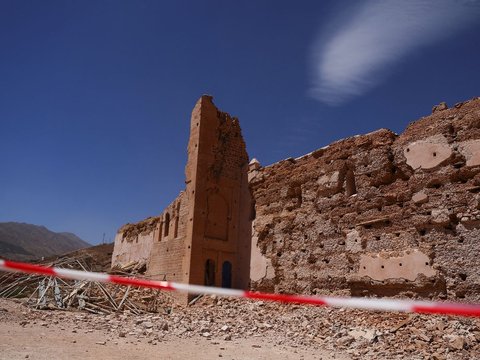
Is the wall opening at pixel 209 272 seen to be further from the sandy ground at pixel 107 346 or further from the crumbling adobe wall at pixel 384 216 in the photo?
the sandy ground at pixel 107 346

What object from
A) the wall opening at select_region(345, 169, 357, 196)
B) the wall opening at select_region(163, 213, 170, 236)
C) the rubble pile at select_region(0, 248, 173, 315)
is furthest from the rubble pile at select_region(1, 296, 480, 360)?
the wall opening at select_region(163, 213, 170, 236)

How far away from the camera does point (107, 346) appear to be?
757 centimetres

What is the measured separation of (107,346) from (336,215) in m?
7.01

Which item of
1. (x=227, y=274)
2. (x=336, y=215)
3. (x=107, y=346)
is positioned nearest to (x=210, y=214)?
(x=227, y=274)

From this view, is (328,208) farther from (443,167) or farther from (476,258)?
(476,258)

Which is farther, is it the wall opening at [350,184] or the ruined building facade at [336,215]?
the wall opening at [350,184]

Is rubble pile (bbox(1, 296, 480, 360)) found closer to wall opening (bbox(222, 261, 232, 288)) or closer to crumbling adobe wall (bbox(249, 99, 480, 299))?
crumbling adobe wall (bbox(249, 99, 480, 299))

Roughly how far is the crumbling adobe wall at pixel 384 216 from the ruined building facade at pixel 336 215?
3cm

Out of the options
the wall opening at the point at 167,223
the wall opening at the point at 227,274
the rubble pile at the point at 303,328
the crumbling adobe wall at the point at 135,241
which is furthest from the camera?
the crumbling adobe wall at the point at 135,241

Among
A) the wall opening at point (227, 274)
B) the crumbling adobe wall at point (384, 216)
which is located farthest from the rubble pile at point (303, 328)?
the wall opening at point (227, 274)

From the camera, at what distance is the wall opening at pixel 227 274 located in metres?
16.0

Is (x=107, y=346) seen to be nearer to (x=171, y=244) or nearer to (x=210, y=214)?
(x=210, y=214)

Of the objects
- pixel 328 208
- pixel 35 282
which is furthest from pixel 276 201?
pixel 35 282

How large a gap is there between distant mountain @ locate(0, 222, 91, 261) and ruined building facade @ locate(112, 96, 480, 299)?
187 feet
